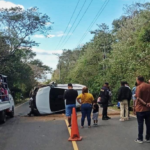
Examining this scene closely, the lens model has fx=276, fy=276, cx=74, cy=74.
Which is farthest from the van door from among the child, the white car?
the child

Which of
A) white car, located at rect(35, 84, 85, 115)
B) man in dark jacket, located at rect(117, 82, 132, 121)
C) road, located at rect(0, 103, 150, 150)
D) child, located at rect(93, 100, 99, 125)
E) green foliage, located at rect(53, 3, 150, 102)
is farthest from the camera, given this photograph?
green foliage, located at rect(53, 3, 150, 102)

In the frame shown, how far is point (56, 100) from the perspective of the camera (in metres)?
17.3

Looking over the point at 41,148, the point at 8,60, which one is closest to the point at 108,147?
the point at 41,148

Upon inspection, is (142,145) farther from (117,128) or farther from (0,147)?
(0,147)

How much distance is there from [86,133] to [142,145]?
97.4 inches

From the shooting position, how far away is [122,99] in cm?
1219

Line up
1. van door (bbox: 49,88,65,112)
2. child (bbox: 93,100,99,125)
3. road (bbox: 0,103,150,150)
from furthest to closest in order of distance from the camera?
van door (bbox: 49,88,65,112), child (bbox: 93,100,99,125), road (bbox: 0,103,150,150)

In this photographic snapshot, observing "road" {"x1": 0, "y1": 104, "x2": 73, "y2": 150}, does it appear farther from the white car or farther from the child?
the white car

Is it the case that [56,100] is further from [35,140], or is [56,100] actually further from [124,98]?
[35,140]

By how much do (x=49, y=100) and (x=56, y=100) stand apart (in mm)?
534

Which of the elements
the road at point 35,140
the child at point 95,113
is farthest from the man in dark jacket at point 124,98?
the road at point 35,140

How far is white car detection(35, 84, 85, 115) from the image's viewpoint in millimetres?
16672

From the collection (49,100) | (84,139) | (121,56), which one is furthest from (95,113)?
(121,56)

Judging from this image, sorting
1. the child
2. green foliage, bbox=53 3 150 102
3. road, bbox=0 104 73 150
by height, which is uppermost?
green foliage, bbox=53 3 150 102
